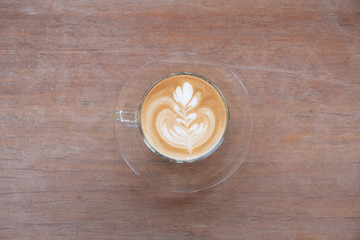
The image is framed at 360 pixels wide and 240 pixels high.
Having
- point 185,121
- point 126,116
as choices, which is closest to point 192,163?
point 185,121

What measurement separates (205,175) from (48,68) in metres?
0.66

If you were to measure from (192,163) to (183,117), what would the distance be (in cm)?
16

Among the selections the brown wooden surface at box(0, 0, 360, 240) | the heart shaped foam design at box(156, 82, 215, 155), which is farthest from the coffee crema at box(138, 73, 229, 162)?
the brown wooden surface at box(0, 0, 360, 240)

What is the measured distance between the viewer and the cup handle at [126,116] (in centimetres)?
124

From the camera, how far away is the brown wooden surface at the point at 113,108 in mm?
1262

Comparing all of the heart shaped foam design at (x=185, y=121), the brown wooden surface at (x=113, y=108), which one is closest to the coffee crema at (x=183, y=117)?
the heart shaped foam design at (x=185, y=121)

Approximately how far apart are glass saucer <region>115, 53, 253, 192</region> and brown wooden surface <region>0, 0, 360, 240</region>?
0.14 ft

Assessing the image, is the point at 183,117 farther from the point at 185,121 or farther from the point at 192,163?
the point at 192,163

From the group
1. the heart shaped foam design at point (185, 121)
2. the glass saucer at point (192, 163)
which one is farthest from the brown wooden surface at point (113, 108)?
the heart shaped foam design at point (185, 121)

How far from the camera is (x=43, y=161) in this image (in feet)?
Result: 4.17

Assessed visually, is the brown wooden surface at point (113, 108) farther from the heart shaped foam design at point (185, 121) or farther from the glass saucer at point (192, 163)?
the heart shaped foam design at point (185, 121)

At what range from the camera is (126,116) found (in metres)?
1.24

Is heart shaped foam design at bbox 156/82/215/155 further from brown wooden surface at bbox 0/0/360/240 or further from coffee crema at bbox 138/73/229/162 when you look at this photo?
brown wooden surface at bbox 0/0/360/240

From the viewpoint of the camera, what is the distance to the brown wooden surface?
49.7 inches
